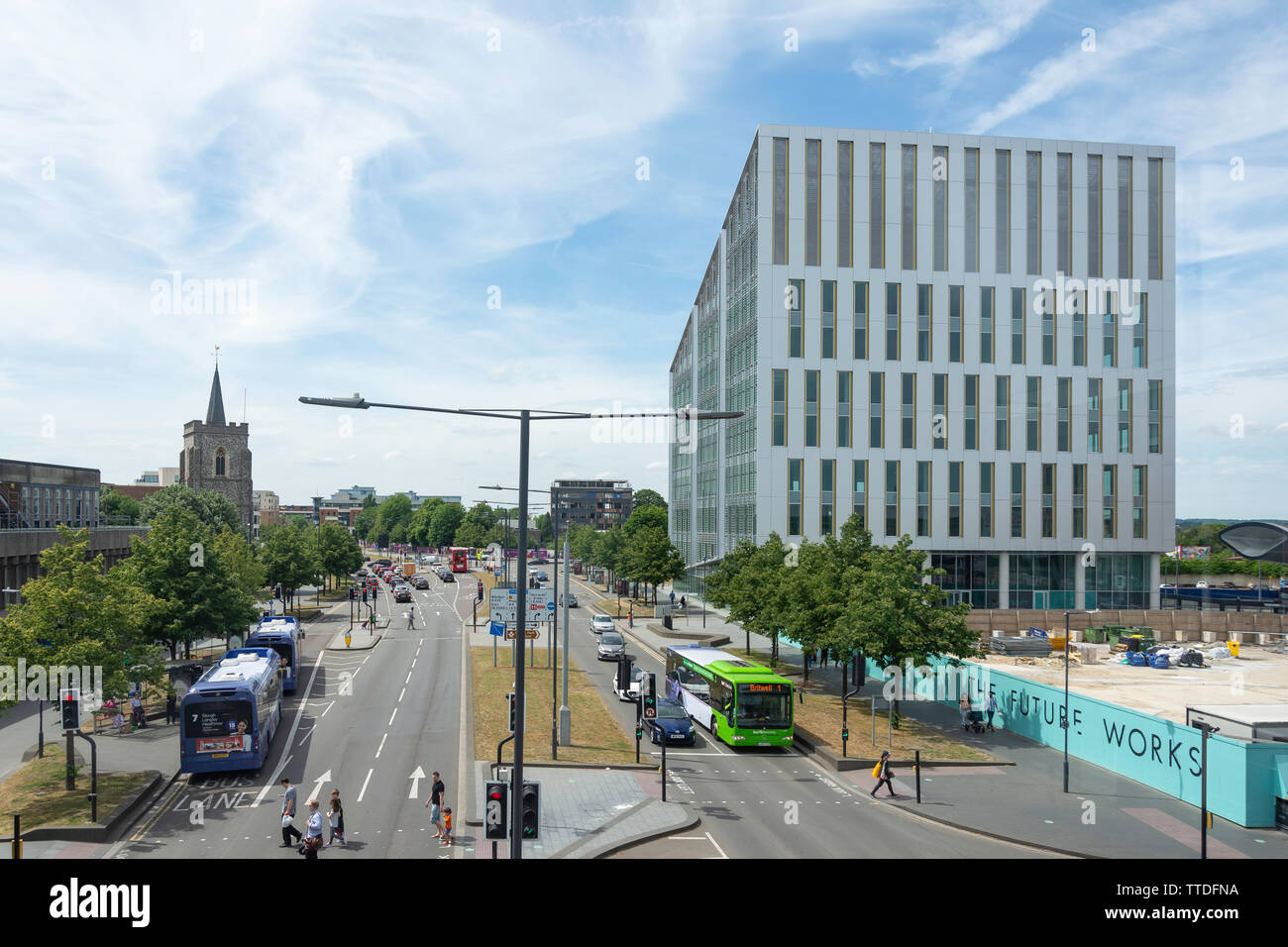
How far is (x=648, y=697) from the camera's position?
27297mm

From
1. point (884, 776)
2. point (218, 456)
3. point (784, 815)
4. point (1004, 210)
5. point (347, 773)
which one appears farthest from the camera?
point (218, 456)

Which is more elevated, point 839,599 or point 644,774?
point 839,599

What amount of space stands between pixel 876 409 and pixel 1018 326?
40.7ft

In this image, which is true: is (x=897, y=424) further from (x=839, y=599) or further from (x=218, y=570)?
(x=218, y=570)

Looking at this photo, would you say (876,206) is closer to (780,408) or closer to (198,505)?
(780,408)

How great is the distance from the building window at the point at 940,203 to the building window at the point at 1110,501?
20.1 m

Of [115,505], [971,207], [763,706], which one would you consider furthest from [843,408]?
[115,505]

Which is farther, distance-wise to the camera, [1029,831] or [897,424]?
[897,424]

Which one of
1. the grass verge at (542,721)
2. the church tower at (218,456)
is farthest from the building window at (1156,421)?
the church tower at (218,456)

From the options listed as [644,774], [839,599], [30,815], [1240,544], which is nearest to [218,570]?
[30,815]

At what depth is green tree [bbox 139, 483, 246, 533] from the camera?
8350cm

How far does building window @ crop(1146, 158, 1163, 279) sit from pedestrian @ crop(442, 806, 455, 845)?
6793 centimetres
